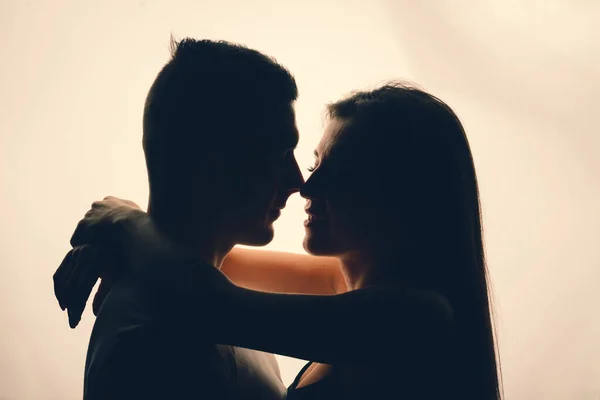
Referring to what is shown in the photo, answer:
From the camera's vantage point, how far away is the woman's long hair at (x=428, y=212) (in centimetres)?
75

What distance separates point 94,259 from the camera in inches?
29.1

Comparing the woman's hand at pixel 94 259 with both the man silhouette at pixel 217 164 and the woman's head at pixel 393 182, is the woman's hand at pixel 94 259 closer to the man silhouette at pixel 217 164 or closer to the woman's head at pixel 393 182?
the man silhouette at pixel 217 164

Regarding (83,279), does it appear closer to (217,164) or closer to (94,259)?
(94,259)

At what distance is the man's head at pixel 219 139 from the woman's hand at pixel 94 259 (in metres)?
0.05

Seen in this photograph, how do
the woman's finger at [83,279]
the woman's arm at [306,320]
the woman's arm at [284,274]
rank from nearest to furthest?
the woman's arm at [306,320] < the woman's finger at [83,279] < the woman's arm at [284,274]

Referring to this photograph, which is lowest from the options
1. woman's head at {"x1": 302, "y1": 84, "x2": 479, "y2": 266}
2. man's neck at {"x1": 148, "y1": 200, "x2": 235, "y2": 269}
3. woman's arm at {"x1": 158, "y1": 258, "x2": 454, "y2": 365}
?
woman's arm at {"x1": 158, "y1": 258, "x2": 454, "y2": 365}

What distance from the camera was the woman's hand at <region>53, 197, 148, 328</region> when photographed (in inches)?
28.8

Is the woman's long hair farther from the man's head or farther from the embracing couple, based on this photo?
the man's head

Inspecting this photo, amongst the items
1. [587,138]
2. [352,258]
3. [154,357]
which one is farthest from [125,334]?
[587,138]

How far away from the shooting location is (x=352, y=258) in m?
0.79

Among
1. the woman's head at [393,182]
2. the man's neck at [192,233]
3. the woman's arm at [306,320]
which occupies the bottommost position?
the woman's arm at [306,320]

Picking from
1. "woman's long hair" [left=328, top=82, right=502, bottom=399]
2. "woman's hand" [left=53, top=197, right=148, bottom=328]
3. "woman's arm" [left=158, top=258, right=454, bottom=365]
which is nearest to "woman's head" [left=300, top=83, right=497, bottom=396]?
"woman's long hair" [left=328, top=82, right=502, bottom=399]

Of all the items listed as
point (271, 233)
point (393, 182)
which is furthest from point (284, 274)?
point (393, 182)

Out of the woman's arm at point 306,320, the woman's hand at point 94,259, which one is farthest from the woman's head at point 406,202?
the woman's hand at point 94,259
